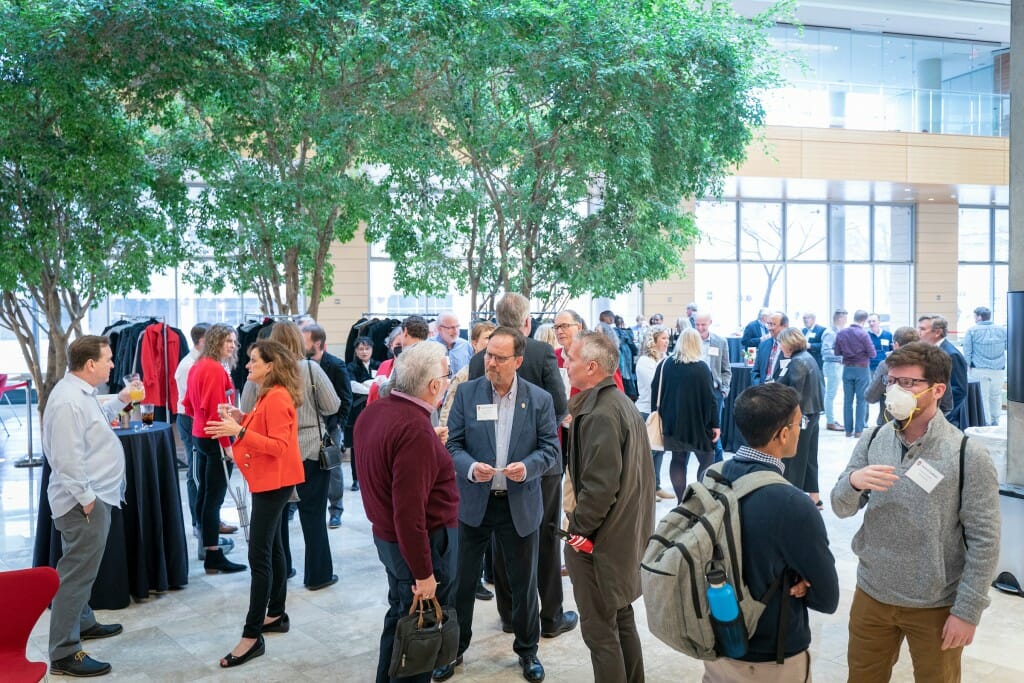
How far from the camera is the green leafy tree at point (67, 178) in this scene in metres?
7.17

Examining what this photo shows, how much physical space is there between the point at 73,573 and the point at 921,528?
133 inches

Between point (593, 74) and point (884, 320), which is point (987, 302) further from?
point (593, 74)

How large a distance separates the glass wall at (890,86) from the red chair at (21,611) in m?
14.7

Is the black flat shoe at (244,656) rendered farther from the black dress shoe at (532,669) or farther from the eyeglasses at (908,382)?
the eyeglasses at (908,382)

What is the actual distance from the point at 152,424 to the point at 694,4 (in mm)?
7733

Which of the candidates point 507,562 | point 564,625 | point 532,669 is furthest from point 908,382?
point 564,625

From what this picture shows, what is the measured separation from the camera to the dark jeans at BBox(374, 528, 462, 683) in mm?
2969

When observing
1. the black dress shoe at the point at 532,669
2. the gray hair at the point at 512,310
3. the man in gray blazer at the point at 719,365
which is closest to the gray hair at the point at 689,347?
the gray hair at the point at 512,310

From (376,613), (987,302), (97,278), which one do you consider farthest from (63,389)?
(987,302)

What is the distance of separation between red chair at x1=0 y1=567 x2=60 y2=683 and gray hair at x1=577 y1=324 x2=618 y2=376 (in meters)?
1.89

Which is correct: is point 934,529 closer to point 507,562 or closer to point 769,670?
point 769,670

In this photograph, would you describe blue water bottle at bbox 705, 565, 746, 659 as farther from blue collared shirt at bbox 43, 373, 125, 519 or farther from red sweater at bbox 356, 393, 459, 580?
blue collared shirt at bbox 43, 373, 125, 519

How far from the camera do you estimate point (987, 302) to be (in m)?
21.0

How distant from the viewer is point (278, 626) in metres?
4.34
